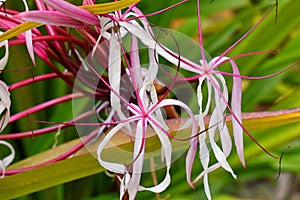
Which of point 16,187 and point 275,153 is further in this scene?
point 275,153

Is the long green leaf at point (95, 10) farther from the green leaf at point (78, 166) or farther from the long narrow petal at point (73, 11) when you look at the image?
the green leaf at point (78, 166)

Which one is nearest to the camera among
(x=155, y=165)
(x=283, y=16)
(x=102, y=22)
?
(x=102, y=22)

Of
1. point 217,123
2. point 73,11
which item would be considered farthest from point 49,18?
point 217,123

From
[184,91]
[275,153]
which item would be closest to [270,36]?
[275,153]

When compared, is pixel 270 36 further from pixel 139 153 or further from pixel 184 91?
pixel 139 153

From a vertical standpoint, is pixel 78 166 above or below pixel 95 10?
below

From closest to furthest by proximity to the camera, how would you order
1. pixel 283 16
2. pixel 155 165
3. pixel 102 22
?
pixel 102 22, pixel 155 165, pixel 283 16

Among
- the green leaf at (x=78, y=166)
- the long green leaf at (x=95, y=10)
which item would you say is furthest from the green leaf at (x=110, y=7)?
the green leaf at (x=78, y=166)

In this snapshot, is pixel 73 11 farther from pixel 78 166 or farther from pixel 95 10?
pixel 78 166

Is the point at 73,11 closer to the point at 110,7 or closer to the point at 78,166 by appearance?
the point at 110,7
